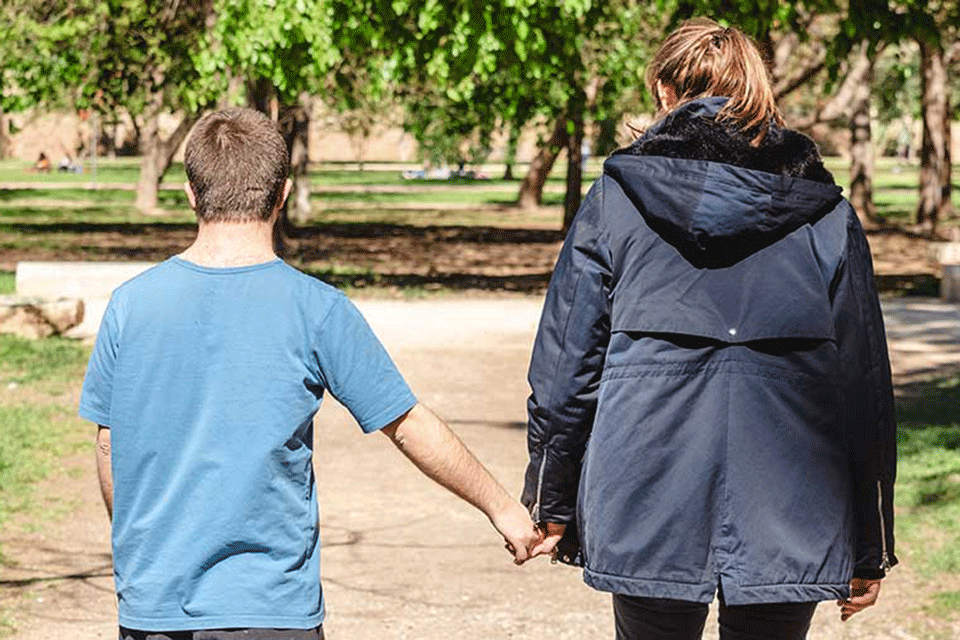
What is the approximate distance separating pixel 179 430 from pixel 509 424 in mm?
7164

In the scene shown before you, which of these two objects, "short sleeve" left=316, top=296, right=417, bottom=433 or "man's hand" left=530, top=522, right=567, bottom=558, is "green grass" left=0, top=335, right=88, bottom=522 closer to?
"man's hand" left=530, top=522, right=567, bottom=558

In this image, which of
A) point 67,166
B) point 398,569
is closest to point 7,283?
point 398,569

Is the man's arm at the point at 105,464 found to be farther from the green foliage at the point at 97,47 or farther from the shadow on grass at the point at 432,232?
the shadow on grass at the point at 432,232

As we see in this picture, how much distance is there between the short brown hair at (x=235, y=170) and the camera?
2.88 metres

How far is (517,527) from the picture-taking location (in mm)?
3332

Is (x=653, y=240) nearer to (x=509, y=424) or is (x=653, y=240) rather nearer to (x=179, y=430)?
(x=179, y=430)

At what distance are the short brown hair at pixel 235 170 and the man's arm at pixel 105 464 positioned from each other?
462 mm

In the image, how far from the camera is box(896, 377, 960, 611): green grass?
6723mm

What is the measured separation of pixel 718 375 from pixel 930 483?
17.6ft

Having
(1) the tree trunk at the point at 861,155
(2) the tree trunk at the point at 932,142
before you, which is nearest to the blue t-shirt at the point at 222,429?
(2) the tree trunk at the point at 932,142

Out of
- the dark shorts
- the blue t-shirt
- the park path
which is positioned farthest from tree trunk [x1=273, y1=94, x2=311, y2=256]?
the dark shorts

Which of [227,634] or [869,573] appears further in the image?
[869,573]

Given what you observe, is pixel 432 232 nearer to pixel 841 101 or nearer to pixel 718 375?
pixel 841 101

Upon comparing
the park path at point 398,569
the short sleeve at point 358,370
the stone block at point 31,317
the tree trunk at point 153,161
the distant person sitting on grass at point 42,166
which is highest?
the short sleeve at point 358,370
